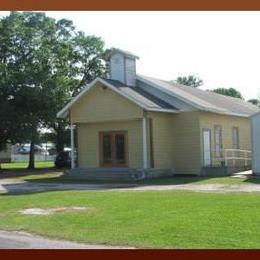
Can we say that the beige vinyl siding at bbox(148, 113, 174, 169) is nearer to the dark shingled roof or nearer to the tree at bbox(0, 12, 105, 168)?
the dark shingled roof

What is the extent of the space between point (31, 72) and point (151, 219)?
2890cm

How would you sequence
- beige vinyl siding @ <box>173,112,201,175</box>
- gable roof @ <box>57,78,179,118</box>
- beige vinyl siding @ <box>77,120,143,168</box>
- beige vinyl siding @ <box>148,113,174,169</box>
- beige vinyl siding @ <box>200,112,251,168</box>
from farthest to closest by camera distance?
1. beige vinyl siding @ <box>200,112,251,168</box>
2. beige vinyl siding @ <box>173,112,201,175</box>
3. beige vinyl siding @ <box>148,113,174,169</box>
4. beige vinyl siding @ <box>77,120,143,168</box>
5. gable roof @ <box>57,78,179,118</box>

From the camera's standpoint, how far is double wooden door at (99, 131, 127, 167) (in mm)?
30188

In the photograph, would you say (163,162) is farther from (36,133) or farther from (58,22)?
(58,22)

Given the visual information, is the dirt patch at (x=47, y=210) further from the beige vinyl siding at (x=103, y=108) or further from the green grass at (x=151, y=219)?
the beige vinyl siding at (x=103, y=108)

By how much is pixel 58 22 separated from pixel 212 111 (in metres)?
24.1

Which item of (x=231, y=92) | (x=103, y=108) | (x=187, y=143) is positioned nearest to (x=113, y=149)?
(x=103, y=108)

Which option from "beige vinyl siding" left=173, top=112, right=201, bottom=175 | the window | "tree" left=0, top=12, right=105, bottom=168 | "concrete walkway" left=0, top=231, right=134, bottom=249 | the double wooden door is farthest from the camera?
"tree" left=0, top=12, right=105, bottom=168

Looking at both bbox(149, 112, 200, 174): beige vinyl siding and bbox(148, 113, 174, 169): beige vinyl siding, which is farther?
bbox(149, 112, 200, 174): beige vinyl siding

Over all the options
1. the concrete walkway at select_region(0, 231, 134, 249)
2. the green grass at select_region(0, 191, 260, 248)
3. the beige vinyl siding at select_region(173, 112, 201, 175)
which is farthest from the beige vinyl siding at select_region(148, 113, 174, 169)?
the concrete walkway at select_region(0, 231, 134, 249)

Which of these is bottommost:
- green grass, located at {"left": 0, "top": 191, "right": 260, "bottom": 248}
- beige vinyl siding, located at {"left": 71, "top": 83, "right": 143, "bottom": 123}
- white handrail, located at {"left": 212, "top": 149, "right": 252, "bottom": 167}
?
green grass, located at {"left": 0, "top": 191, "right": 260, "bottom": 248}

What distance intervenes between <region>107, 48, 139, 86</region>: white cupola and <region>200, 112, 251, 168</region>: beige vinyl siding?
488 cm

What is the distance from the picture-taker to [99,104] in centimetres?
3067

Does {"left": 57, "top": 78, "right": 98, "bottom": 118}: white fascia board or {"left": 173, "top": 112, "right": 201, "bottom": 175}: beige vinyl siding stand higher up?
{"left": 57, "top": 78, "right": 98, "bottom": 118}: white fascia board
